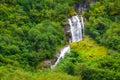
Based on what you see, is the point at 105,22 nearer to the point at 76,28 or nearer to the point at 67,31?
the point at 76,28

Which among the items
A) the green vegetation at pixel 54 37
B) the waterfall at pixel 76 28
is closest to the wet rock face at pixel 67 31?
the waterfall at pixel 76 28

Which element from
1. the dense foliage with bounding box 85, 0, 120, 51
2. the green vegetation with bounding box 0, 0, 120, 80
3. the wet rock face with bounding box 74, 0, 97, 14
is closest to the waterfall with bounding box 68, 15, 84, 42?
the green vegetation with bounding box 0, 0, 120, 80

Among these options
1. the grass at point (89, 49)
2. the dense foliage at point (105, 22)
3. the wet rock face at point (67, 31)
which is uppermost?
the dense foliage at point (105, 22)

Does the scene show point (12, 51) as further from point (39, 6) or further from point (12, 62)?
point (39, 6)

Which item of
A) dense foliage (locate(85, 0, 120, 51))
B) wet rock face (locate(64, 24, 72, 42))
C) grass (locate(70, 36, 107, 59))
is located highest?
dense foliage (locate(85, 0, 120, 51))

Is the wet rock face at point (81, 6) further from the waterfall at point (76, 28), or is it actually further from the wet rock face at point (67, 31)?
the wet rock face at point (67, 31)

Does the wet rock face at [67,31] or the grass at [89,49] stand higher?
the wet rock face at [67,31]

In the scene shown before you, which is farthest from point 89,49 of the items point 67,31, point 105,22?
point 67,31

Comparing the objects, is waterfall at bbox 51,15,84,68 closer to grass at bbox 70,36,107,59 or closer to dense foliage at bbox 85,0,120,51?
dense foliage at bbox 85,0,120,51
